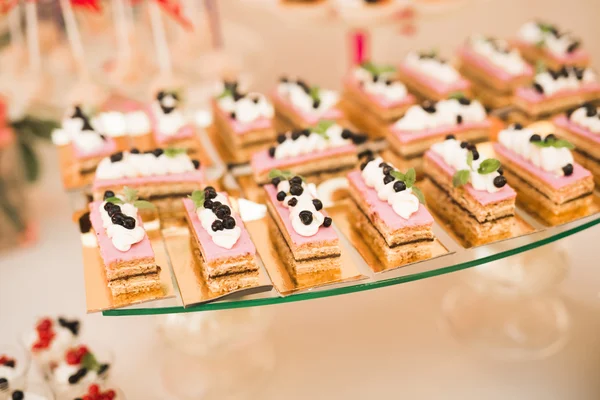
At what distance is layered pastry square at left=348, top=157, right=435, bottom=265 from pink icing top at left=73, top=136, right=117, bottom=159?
1.25 m

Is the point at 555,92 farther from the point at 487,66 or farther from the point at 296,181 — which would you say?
the point at 296,181

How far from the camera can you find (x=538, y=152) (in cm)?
279

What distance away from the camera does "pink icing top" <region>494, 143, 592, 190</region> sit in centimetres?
265

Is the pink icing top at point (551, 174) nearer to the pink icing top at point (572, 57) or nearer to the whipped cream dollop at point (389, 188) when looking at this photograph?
the whipped cream dollop at point (389, 188)

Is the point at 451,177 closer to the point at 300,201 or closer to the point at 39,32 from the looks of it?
the point at 300,201

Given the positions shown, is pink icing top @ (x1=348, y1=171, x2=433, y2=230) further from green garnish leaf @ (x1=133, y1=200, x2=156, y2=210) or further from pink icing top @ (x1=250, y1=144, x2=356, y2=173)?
green garnish leaf @ (x1=133, y1=200, x2=156, y2=210)

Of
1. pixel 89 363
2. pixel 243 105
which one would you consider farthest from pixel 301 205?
pixel 89 363

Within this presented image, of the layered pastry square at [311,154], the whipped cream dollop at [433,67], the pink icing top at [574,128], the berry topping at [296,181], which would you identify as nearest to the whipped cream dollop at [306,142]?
the layered pastry square at [311,154]

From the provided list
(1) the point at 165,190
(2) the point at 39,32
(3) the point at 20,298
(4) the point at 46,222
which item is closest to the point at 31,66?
(2) the point at 39,32

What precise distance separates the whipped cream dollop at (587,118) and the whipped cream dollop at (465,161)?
638 mm

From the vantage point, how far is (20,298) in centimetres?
344

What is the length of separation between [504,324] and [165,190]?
1.78 metres

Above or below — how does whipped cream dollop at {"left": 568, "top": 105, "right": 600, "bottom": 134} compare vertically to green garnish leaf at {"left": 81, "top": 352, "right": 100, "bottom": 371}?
above

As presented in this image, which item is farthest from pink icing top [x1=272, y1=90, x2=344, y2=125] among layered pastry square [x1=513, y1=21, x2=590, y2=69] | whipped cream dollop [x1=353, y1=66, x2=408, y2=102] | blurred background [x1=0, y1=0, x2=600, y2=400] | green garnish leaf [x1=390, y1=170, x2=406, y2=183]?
layered pastry square [x1=513, y1=21, x2=590, y2=69]
